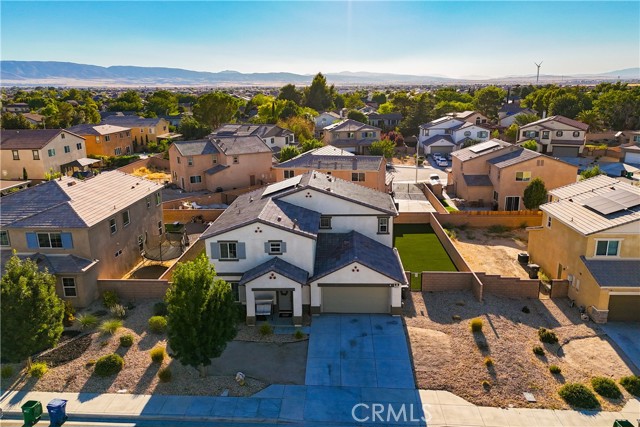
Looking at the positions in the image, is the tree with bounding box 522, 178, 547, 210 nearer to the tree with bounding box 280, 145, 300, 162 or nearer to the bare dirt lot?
the bare dirt lot

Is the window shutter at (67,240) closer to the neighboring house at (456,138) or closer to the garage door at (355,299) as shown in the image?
the garage door at (355,299)

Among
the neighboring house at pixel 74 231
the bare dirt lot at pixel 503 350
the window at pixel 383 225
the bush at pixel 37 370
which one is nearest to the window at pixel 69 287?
the neighboring house at pixel 74 231

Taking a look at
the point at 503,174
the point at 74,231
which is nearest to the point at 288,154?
the point at 503,174

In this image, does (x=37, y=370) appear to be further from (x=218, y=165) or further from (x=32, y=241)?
(x=218, y=165)

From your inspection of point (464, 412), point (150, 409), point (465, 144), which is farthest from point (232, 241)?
point (465, 144)

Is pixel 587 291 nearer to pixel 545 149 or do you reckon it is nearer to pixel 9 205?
pixel 9 205

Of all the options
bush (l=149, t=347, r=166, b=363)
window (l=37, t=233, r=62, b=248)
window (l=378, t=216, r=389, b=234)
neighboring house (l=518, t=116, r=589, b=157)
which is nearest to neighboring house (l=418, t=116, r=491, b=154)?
neighboring house (l=518, t=116, r=589, b=157)
